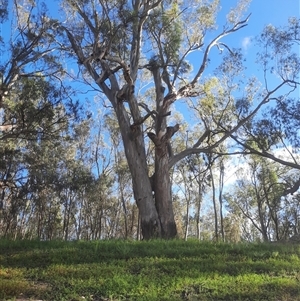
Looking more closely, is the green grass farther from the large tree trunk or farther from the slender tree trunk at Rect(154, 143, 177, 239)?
the slender tree trunk at Rect(154, 143, 177, 239)

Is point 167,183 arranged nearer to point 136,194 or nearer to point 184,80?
point 136,194

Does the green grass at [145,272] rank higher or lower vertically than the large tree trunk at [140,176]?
lower

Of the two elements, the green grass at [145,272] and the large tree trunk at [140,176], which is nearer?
the green grass at [145,272]

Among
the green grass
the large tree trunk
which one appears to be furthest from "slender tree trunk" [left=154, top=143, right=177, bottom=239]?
the green grass

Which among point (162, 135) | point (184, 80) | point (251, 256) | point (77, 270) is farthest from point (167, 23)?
point (77, 270)

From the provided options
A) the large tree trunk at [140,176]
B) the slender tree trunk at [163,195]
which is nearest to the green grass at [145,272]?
the large tree trunk at [140,176]

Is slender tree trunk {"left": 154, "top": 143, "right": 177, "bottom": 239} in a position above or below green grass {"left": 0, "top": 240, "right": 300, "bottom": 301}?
above

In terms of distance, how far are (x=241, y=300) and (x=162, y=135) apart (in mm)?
7379

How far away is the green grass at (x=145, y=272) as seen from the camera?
4.48 meters

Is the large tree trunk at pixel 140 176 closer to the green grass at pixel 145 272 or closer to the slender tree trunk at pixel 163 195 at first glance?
the slender tree trunk at pixel 163 195

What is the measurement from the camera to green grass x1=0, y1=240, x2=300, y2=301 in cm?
448

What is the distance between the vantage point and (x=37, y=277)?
16.2 ft

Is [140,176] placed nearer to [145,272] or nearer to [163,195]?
[163,195]

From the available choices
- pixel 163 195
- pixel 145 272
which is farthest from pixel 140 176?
pixel 145 272
